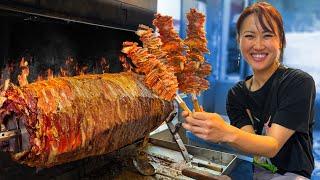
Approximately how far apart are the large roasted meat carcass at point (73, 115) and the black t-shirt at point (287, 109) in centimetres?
78

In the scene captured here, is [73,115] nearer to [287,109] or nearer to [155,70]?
[155,70]

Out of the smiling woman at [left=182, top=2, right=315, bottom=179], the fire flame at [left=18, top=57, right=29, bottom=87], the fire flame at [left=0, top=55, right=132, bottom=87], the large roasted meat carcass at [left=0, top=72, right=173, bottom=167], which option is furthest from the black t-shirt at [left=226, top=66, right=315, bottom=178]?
the fire flame at [left=18, top=57, right=29, bottom=87]

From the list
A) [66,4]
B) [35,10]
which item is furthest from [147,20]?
[35,10]

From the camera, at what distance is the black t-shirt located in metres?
1.88

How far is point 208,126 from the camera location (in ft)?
4.91

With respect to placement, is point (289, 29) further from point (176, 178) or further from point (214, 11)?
point (176, 178)

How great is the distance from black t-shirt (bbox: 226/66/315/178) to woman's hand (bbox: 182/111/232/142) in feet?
1.72

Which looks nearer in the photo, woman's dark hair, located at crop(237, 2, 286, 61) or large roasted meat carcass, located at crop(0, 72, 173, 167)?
large roasted meat carcass, located at crop(0, 72, 173, 167)

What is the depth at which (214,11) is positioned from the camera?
5.34 metres

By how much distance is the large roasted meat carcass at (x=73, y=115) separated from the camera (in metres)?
1.45

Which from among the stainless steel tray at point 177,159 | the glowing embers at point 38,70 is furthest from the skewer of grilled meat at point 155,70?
the stainless steel tray at point 177,159

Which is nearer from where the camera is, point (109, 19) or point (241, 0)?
point (109, 19)

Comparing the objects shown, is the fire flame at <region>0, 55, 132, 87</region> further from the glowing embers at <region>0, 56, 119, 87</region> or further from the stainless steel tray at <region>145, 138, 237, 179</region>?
the stainless steel tray at <region>145, 138, 237, 179</region>

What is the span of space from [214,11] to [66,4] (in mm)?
3851
